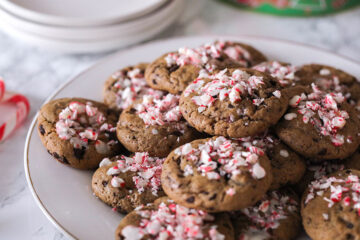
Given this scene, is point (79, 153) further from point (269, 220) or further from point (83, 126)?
point (269, 220)

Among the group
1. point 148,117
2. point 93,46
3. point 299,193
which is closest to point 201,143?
point 148,117

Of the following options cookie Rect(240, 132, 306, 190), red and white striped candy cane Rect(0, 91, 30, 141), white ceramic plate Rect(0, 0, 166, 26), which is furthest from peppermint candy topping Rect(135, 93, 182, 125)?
white ceramic plate Rect(0, 0, 166, 26)

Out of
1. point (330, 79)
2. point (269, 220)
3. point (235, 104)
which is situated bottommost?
point (269, 220)

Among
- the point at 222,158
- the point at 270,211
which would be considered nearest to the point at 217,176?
the point at 222,158

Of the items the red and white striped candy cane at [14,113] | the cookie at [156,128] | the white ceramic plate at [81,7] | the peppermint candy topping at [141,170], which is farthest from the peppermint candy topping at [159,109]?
the white ceramic plate at [81,7]

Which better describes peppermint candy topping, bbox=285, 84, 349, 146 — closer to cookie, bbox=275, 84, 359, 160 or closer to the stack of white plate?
cookie, bbox=275, 84, 359, 160

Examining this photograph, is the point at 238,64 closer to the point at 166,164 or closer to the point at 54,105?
the point at 166,164
